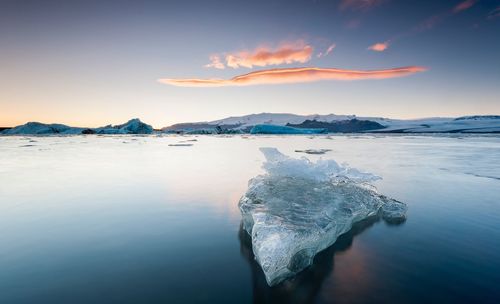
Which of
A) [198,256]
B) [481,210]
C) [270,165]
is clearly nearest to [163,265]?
[198,256]

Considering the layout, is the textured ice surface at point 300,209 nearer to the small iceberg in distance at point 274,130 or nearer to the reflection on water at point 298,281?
the reflection on water at point 298,281

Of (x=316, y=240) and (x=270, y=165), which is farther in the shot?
(x=270, y=165)

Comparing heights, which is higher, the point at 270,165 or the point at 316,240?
the point at 270,165

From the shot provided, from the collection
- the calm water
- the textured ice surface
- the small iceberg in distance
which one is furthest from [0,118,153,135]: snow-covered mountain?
the textured ice surface

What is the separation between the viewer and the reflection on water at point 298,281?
8.15ft

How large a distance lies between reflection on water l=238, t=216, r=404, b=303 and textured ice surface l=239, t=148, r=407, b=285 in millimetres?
79

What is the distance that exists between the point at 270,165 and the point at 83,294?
4.36 meters

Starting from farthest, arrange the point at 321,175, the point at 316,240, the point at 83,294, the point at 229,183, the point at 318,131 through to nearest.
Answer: the point at 318,131 < the point at 229,183 < the point at 321,175 < the point at 316,240 < the point at 83,294

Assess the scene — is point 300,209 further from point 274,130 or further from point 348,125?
point 348,125

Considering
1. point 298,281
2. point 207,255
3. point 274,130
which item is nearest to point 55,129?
point 274,130

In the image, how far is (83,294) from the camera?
8.34 ft

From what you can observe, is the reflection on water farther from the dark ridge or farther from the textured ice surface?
the dark ridge

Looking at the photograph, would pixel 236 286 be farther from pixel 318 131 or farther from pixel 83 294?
pixel 318 131

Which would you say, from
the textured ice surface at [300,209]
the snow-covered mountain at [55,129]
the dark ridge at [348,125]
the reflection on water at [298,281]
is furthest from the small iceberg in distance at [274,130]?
the reflection on water at [298,281]
